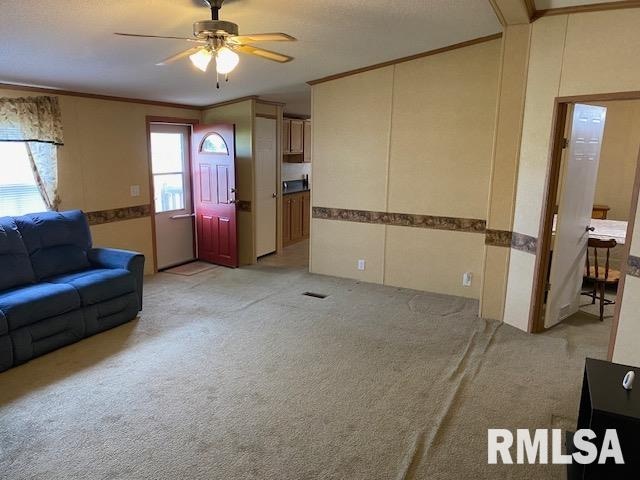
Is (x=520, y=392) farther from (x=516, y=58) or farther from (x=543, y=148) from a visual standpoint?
(x=516, y=58)

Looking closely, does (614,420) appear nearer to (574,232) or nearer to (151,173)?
(574,232)

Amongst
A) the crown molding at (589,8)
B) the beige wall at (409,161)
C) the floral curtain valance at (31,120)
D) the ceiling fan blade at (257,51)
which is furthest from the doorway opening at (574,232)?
the floral curtain valance at (31,120)

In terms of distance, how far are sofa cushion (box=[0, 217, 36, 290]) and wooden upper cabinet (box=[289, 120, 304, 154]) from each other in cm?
443

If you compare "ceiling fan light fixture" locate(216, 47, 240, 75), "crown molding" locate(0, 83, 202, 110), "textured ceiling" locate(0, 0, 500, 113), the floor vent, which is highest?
"textured ceiling" locate(0, 0, 500, 113)

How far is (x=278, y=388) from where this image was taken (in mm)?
3041

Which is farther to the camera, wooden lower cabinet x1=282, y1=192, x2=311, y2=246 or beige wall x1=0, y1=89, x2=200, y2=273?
wooden lower cabinet x1=282, y1=192, x2=311, y2=246

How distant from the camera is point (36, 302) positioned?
11.1ft

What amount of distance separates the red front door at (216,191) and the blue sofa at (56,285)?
190 cm

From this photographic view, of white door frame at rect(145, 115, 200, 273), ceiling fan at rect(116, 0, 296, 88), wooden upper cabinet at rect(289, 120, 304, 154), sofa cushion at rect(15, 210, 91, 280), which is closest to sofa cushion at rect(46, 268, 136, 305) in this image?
sofa cushion at rect(15, 210, 91, 280)

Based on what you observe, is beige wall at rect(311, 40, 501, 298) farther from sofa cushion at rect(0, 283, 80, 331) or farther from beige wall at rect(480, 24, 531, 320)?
sofa cushion at rect(0, 283, 80, 331)

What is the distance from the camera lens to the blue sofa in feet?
10.9

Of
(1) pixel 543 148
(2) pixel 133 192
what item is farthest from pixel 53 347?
(1) pixel 543 148

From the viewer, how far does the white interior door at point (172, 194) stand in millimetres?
6000

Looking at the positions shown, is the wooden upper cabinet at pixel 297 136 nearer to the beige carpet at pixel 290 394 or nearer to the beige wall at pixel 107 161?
the beige wall at pixel 107 161
